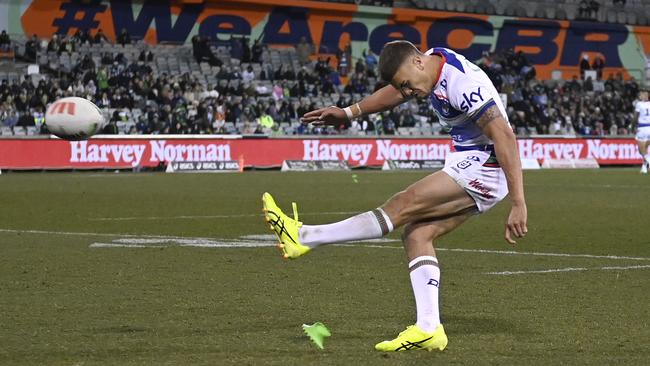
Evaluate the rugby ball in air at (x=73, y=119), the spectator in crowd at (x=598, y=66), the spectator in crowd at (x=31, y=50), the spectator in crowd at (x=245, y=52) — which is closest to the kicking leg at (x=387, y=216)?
the rugby ball in air at (x=73, y=119)

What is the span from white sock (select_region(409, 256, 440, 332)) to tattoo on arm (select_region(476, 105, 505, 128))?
100 cm

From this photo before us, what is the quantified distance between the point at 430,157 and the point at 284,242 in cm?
3485

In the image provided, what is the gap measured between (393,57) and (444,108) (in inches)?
18.2

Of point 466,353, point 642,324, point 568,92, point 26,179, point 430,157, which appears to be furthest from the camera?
point 568,92

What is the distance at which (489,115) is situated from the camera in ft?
23.6

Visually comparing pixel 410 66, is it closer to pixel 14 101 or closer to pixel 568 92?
pixel 14 101

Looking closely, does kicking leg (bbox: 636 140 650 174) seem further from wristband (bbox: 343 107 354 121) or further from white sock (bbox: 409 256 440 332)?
white sock (bbox: 409 256 440 332)

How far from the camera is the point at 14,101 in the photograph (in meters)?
38.7

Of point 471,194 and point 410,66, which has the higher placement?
point 410,66

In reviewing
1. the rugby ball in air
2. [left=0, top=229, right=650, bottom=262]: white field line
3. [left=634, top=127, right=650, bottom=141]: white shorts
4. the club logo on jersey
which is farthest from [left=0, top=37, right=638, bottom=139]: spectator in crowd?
the club logo on jersey

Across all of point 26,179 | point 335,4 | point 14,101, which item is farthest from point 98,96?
point 335,4

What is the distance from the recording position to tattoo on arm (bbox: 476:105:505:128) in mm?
7203

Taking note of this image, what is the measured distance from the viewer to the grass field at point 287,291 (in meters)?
7.28

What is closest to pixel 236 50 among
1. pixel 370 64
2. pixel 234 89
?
pixel 234 89
